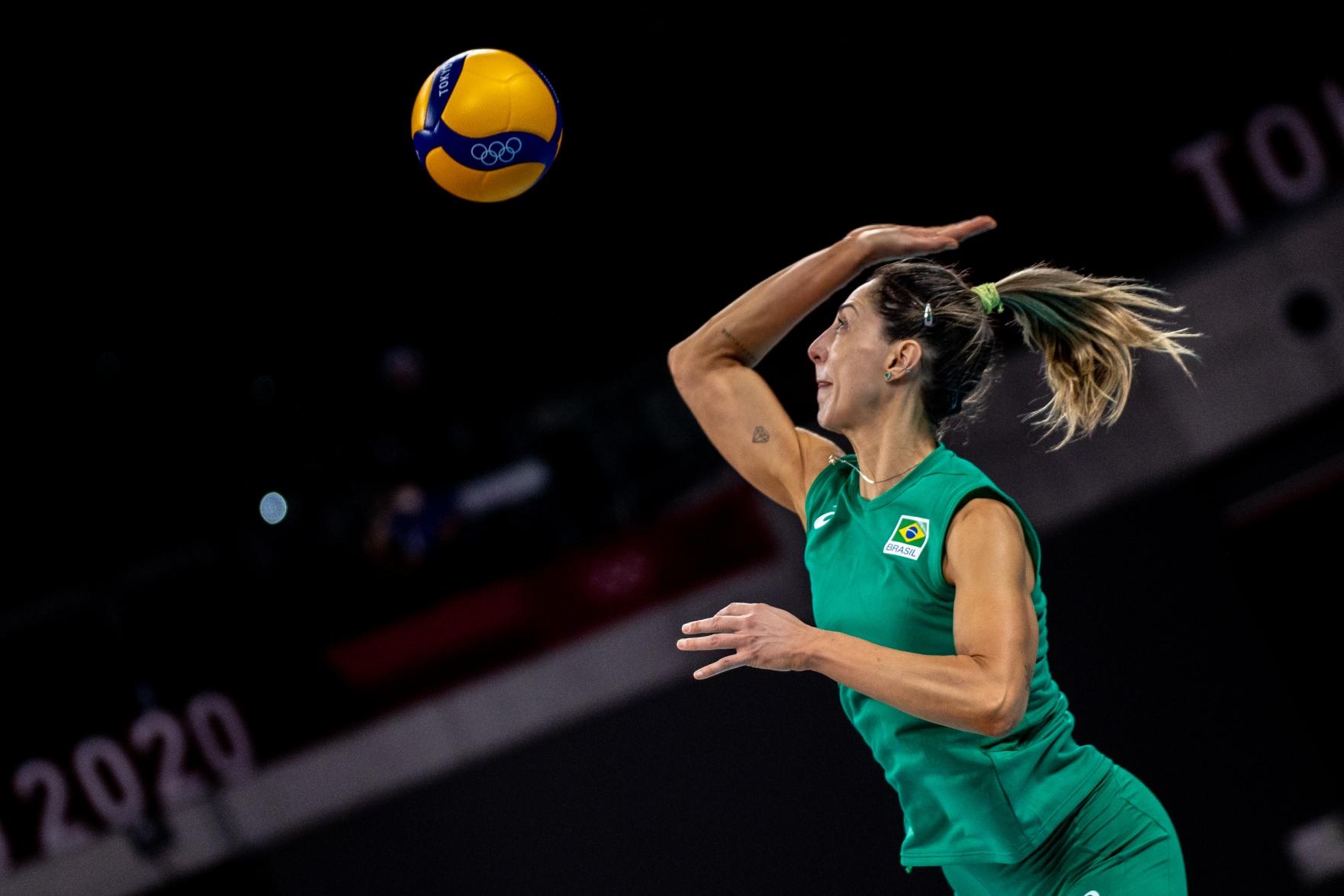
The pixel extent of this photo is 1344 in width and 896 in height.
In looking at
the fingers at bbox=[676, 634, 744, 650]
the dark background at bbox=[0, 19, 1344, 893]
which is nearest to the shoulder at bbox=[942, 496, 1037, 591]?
the fingers at bbox=[676, 634, 744, 650]

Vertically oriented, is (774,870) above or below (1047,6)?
below

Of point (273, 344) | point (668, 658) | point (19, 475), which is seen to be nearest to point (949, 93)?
point (668, 658)

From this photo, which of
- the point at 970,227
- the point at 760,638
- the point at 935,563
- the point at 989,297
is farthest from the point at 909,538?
the point at 970,227

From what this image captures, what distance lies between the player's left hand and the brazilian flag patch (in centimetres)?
35

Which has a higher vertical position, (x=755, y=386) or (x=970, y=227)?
(x=970, y=227)

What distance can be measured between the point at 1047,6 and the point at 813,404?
2700 millimetres

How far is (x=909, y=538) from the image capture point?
246cm

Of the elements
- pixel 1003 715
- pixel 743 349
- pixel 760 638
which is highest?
pixel 743 349

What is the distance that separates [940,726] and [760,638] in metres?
0.54

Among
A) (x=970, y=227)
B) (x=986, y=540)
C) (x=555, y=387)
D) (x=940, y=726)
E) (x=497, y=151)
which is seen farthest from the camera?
(x=555, y=387)

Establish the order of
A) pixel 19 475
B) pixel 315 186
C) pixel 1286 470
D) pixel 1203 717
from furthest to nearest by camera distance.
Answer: pixel 315 186
pixel 19 475
pixel 1286 470
pixel 1203 717

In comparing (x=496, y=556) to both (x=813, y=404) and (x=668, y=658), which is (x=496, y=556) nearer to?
(x=668, y=658)

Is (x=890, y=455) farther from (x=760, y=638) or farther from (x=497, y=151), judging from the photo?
(x=497, y=151)

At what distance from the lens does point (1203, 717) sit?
5.02 meters
